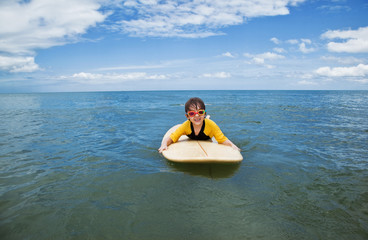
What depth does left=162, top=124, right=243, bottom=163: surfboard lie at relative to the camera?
177 inches

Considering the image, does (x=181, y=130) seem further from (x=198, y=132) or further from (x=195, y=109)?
(x=195, y=109)

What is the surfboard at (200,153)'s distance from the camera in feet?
14.7

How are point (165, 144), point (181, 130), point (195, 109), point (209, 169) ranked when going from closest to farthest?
point (209, 169)
point (195, 109)
point (165, 144)
point (181, 130)

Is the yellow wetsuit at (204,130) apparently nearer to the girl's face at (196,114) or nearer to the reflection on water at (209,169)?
the girl's face at (196,114)

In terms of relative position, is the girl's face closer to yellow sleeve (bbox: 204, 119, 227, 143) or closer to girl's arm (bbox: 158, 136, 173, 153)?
yellow sleeve (bbox: 204, 119, 227, 143)

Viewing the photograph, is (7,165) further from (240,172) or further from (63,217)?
(240,172)

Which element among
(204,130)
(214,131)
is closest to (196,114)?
(204,130)

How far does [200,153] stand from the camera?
4.69 m

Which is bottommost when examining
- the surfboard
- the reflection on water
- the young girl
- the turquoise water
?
the turquoise water

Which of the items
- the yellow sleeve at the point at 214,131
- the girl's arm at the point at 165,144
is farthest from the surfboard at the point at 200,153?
the yellow sleeve at the point at 214,131

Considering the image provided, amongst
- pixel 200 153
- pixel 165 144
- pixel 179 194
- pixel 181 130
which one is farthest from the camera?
pixel 181 130

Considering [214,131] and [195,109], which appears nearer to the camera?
[195,109]

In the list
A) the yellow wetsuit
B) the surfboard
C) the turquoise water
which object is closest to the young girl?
the yellow wetsuit

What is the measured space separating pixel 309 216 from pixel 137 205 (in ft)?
7.79
